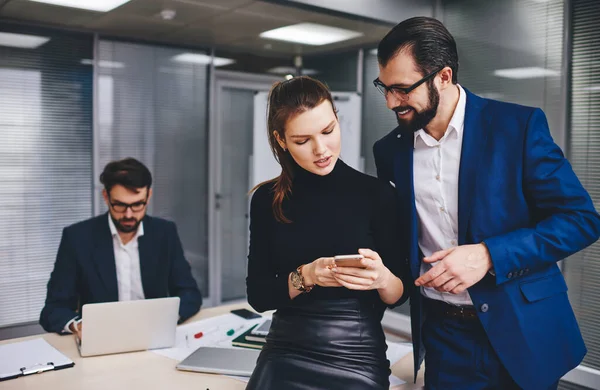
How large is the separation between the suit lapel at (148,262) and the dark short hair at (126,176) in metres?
0.32

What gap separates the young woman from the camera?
4.89 ft

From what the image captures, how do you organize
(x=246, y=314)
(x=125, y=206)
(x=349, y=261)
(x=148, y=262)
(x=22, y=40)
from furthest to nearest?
(x=22, y=40) → (x=148, y=262) → (x=125, y=206) → (x=246, y=314) → (x=349, y=261)

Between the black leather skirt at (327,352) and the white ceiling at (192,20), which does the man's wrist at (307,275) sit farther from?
the white ceiling at (192,20)

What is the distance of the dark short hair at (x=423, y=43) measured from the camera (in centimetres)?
166

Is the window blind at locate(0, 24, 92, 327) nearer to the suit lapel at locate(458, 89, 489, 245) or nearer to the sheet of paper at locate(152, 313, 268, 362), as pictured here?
the sheet of paper at locate(152, 313, 268, 362)

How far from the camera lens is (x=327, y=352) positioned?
1.49 meters

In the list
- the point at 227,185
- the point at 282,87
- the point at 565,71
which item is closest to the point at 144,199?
the point at 282,87

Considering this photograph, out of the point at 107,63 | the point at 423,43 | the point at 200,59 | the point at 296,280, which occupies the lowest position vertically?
the point at 296,280

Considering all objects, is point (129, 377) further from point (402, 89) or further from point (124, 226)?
point (402, 89)

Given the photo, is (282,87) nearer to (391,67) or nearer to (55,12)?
(391,67)

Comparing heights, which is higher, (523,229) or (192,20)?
(192,20)

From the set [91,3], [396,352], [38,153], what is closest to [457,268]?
[396,352]

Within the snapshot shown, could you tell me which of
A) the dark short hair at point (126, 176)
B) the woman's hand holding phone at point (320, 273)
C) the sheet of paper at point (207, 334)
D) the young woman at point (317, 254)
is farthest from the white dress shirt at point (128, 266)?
the woman's hand holding phone at point (320, 273)

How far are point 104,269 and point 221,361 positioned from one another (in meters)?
1.12
